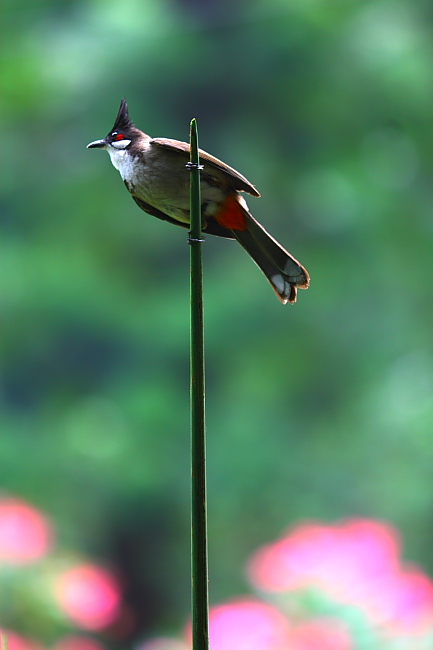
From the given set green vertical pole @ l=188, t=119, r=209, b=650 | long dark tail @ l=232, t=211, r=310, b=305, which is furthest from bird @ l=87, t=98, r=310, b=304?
green vertical pole @ l=188, t=119, r=209, b=650

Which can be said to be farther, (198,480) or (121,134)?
(121,134)

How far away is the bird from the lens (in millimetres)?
554

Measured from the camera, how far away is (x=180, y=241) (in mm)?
2500

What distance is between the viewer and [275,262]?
1.72 feet

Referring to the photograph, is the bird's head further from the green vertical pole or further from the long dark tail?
the green vertical pole

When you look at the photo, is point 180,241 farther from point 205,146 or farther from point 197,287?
point 197,287

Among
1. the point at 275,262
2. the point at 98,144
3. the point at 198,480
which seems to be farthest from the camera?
the point at 98,144

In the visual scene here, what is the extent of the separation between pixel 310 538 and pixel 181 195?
1.57 metres

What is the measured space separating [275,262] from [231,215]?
0.29 ft

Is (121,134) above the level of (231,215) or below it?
above

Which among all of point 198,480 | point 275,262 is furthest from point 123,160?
point 198,480

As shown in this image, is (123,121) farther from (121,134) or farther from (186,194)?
(186,194)

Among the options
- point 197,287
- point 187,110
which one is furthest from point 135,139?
point 187,110

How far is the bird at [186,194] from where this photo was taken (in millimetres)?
554
